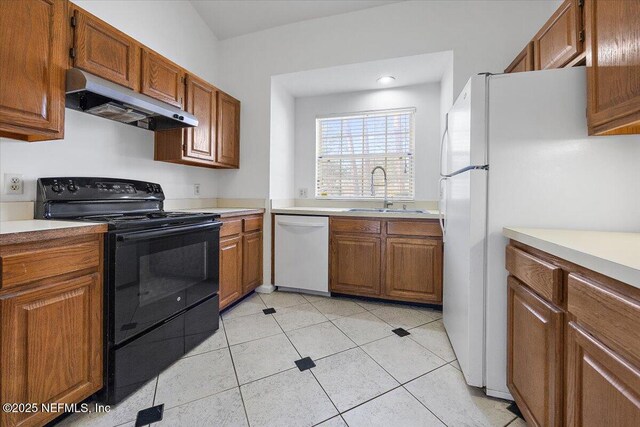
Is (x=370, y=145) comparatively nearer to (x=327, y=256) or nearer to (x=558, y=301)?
(x=327, y=256)

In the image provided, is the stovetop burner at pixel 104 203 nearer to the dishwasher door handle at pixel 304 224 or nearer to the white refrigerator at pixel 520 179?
the dishwasher door handle at pixel 304 224

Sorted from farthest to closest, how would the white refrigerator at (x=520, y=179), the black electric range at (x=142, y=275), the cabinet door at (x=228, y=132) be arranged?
1. the cabinet door at (x=228, y=132)
2. the black electric range at (x=142, y=275)
3. the white refrigerator at (x=520, y=179)

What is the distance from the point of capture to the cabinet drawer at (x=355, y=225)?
104 inches

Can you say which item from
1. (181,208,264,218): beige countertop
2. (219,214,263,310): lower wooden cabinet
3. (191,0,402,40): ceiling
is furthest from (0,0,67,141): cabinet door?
(191,0,402,40): ceiling

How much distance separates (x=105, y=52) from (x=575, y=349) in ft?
8.74

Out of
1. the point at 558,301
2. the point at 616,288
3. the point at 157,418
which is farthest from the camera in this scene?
the point at 157,418

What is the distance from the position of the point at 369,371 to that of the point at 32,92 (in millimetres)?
2293

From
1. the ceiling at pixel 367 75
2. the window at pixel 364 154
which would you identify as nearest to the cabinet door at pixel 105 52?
the ceiling at pixel 367 75

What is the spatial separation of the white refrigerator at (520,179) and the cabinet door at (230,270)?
5.94 feet

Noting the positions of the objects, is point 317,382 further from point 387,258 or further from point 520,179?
point 520,179

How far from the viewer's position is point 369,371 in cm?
162

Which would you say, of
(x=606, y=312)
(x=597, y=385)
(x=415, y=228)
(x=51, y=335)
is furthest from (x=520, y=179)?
(x=51, y=335)

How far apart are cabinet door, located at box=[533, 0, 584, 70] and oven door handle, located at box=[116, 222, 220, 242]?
7.76ft

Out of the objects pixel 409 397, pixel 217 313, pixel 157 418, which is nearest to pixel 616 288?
pixel 409 397
